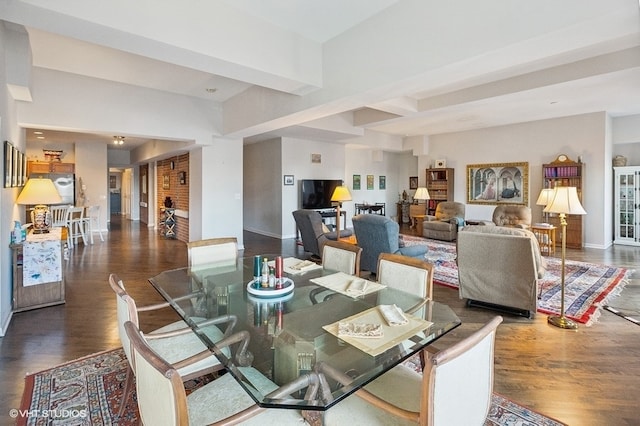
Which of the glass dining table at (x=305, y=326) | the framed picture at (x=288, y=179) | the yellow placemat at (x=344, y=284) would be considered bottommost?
the glass dining table at (x=305, y=326)

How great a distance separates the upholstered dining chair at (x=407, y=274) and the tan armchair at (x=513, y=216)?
5.78 metres

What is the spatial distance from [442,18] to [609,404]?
123 inches

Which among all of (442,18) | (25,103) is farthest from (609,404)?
(25,103)

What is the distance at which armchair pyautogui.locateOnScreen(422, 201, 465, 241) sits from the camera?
7922 mm

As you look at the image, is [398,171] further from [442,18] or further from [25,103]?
[25,103]

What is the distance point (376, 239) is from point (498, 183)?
576cm

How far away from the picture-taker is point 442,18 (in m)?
2.90

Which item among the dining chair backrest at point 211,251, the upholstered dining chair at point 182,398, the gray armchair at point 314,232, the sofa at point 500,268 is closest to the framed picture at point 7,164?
the dining chair backrest at point 211,251

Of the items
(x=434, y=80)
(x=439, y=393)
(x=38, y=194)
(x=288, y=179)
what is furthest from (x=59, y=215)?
(x=439, y=393)

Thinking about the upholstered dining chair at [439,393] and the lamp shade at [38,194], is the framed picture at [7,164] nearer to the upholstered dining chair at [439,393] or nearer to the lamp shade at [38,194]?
the lamp shade at [38,194]

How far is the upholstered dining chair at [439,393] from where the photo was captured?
3.59 feet

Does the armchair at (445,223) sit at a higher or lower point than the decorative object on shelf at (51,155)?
lower

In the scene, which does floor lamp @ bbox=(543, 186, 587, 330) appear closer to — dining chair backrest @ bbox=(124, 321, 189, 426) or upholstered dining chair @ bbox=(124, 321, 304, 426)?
upholstered dining chair @ bbox=(124, 321, 304, 426)

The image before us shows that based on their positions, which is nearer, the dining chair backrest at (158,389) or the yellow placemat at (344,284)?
the dining chair backrest at (158,389)
